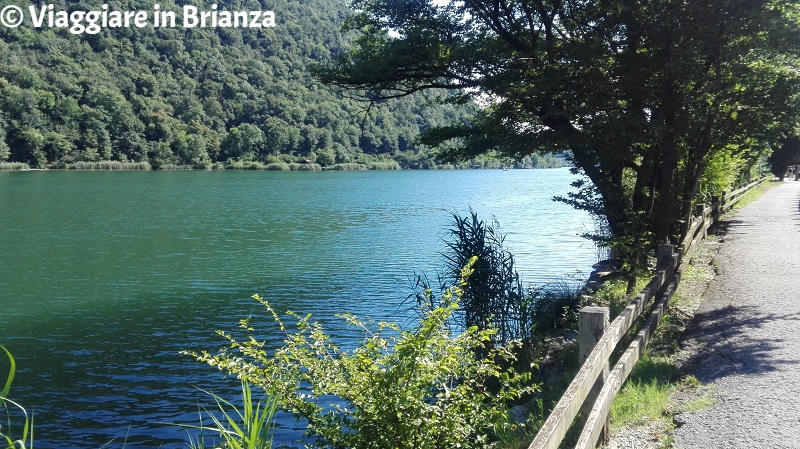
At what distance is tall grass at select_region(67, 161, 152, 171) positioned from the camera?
118 m

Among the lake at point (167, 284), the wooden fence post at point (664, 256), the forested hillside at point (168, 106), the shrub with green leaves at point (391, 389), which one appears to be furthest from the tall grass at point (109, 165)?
the shrub with green leaves at point (391, 389)

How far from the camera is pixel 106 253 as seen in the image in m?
25.6

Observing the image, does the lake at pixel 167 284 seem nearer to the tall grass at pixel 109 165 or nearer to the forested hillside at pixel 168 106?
the forested hillside at pixel 168 106

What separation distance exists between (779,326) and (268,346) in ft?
27.7

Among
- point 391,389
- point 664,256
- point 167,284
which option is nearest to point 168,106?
point 167,284

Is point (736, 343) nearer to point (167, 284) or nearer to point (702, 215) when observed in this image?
point (702, 215)

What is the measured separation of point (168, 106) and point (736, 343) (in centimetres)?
15294

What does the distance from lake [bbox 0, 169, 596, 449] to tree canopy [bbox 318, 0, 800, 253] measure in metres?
5.17

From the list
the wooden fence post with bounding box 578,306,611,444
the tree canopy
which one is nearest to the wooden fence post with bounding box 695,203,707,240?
the tree canopy

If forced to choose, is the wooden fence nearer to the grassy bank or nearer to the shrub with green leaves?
the grassy bank

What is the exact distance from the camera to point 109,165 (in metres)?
121

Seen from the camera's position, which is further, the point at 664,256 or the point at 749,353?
the point at 664,256

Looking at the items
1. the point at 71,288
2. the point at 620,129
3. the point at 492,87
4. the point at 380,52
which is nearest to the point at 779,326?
the point at 620,129

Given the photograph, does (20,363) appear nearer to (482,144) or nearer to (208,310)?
→ (208,310)
